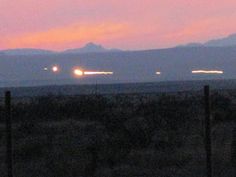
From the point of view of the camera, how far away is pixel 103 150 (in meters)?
24.5

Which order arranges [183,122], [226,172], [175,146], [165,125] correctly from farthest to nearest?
1. [183,122]
2. [165,125]
3. [175,146]
4. [226,172]

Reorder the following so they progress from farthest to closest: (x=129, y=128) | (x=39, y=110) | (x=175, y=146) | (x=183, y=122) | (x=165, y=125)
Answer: (x=39, y=110)
(x=183, y=122)
(x=165, y=125)
(x=129, y=128)
(x=175, y=146)

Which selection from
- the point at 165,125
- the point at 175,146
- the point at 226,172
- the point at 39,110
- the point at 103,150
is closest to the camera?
the point at 226,172

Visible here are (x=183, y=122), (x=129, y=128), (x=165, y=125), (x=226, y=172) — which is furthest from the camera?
(x=183, y=122)

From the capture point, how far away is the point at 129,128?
30.1m

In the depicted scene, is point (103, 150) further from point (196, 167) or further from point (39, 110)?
point (39, 110)

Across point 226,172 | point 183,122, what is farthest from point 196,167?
point 183,122

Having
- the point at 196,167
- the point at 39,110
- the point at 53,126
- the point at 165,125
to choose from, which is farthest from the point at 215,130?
the point at 39,110

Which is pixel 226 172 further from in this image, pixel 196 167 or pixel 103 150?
pixel 103 150

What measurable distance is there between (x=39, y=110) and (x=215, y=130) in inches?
674

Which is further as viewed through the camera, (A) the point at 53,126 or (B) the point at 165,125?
(A) the point at 53,126

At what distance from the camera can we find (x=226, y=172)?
74.9 feet

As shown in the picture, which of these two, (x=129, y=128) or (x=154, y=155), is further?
(x=129, y=128)

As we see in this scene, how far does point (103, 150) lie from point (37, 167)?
5.66 ft
